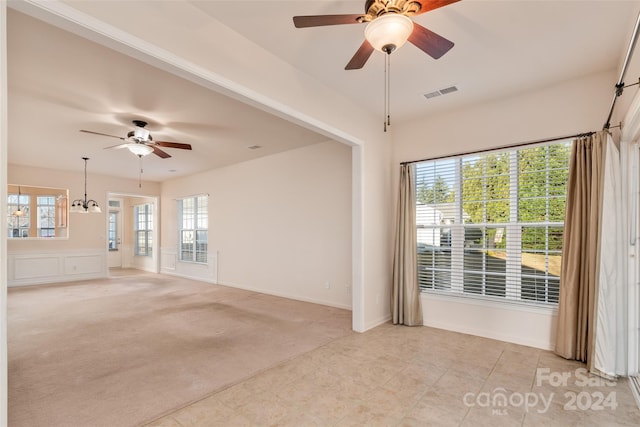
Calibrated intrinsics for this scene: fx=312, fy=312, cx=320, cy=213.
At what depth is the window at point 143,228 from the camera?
34.1 ft

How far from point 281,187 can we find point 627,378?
17.6ft

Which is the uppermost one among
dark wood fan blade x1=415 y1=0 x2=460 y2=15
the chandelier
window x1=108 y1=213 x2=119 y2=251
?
dark wood fan blade x1=415 y1=0 x2=460 y2=15

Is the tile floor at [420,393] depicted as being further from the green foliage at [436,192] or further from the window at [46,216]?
the window at [46,216]

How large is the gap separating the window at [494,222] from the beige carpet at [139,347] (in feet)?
5.71

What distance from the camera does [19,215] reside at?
→ 783cm

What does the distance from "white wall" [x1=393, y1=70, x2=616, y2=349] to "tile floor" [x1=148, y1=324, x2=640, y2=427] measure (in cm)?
33

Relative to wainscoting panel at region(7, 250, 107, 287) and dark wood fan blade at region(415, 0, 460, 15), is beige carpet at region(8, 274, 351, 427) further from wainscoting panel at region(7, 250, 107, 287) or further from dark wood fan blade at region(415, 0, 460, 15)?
dark wood fan blade at region(415, 0, 460, 15)

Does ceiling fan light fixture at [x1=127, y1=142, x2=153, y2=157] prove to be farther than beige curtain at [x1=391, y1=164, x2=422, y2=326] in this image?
Yes

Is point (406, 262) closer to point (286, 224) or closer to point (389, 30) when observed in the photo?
point (286, 224)

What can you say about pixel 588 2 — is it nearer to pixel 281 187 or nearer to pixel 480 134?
pixel 480 134

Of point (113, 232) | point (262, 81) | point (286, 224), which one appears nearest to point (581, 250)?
point (262, 81)

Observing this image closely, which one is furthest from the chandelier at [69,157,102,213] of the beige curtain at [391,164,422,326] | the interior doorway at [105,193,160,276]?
the beige curtain at [391,164,422,326]

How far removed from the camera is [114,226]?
11242 millimetres

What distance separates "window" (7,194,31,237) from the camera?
7750mm
